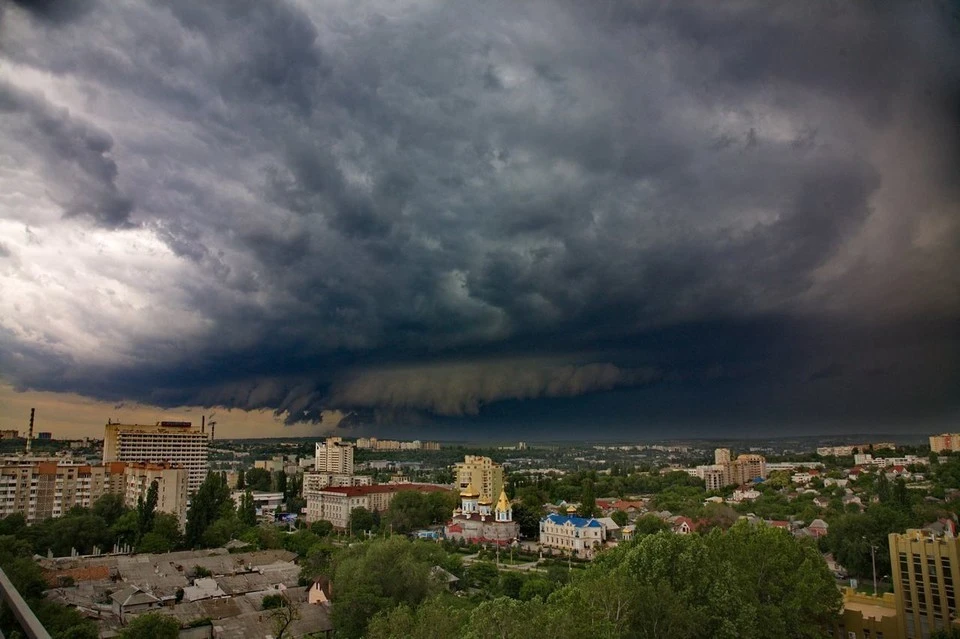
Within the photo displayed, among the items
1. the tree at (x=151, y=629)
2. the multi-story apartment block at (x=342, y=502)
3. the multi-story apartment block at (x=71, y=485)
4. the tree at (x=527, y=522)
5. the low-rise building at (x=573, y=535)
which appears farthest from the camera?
the multi-story apartment block at (x=342, y=502)

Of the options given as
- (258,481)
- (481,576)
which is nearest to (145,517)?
(481,576)

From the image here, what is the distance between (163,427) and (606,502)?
3318 cm

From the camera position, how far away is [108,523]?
95.8ft

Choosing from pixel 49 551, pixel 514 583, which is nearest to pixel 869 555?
pixel 514 583

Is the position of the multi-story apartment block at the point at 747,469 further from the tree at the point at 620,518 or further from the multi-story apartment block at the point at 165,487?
the multi-story apartment block at the point at 165,487

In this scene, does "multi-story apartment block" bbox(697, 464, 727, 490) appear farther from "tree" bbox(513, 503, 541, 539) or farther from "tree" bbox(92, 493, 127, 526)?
"tree" bbox(92, 493, 127, 526)

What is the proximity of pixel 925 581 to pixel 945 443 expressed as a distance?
141ft

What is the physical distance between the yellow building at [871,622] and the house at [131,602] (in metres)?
16.3

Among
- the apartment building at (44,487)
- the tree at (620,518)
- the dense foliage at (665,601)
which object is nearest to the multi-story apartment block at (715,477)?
the tree at (620,518)

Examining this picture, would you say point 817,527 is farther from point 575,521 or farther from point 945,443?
point 945,443

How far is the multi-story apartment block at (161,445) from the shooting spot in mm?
46469

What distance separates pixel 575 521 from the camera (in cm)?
3133

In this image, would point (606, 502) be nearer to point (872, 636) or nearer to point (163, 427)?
point (872, 636)

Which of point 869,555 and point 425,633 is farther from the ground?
point 425,633
